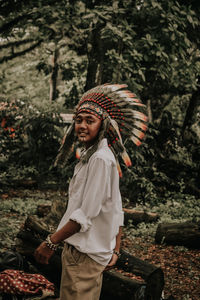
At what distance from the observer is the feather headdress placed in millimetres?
2408

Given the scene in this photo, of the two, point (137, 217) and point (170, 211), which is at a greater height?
point (137, 217)

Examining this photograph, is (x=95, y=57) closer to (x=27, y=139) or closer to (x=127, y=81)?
(x=127, y=81)

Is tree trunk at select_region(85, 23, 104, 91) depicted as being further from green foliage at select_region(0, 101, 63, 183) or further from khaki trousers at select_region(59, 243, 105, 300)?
khaki trousers at select_region(59, 243, 105, 300)

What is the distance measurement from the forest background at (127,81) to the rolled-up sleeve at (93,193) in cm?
459

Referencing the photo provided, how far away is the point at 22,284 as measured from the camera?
337cm

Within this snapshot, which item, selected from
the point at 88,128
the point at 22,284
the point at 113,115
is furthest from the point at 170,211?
the point at 88,128

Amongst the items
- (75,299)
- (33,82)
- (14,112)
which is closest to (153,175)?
(14,112)

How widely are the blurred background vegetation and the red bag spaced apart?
455cm

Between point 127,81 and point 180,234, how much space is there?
3.53 meters

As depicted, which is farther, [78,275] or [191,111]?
[191,111]

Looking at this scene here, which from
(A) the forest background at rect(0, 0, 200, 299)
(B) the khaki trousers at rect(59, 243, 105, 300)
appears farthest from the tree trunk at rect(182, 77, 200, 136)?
(B) the khaki trousers at rect(59, 243, 105, 300)

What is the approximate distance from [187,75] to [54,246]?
650 cm

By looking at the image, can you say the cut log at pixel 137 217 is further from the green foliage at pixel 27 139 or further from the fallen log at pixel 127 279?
the green foliage at pixel 27 139

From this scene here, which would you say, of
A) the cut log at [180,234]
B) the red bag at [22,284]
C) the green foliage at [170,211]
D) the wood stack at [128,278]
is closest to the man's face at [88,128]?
the wood stack at [128,278]
